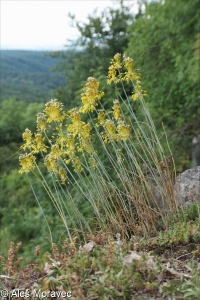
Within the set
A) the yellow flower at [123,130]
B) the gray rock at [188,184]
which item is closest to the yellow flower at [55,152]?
the yellow flower at [123,130]

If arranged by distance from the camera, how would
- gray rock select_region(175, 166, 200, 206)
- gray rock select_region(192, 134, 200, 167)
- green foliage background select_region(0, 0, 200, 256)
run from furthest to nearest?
gray rock select_region(192, 134, 200, 167), gray rock select_region(175, 166, 200, 206), green foliage background select_region(0, 0, 200, 256)

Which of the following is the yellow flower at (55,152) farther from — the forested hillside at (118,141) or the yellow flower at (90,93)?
the yellow flower at (90,93)

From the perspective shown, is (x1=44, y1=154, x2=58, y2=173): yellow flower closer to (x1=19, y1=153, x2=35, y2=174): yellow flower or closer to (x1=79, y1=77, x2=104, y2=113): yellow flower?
(x1=19, y1=153, x2=35, y2=174): yellow flower

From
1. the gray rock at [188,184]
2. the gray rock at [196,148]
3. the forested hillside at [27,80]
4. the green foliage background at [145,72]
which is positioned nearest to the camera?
A: the green foliage background at [145,72]

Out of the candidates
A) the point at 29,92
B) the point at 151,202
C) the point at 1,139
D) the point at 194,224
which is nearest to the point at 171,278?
the point at 194,224

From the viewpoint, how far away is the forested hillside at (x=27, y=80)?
50897 millimetres

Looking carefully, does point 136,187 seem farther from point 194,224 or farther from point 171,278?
point 171,278

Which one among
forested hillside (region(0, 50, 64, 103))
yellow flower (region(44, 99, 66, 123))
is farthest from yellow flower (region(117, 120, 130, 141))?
forested hillside (region(0, 50, 64, 103))

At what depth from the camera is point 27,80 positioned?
70.5 metres

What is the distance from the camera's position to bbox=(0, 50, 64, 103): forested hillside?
167 feet

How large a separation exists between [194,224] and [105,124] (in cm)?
85

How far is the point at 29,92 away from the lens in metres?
55.1

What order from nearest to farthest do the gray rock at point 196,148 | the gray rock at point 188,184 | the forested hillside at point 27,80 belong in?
1. the gray rock at point 188,184
2. the gray rock at point 196,148
3. the forested hillside at point 27,80

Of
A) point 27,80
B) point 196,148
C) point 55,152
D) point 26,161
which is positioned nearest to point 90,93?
point 55,152
